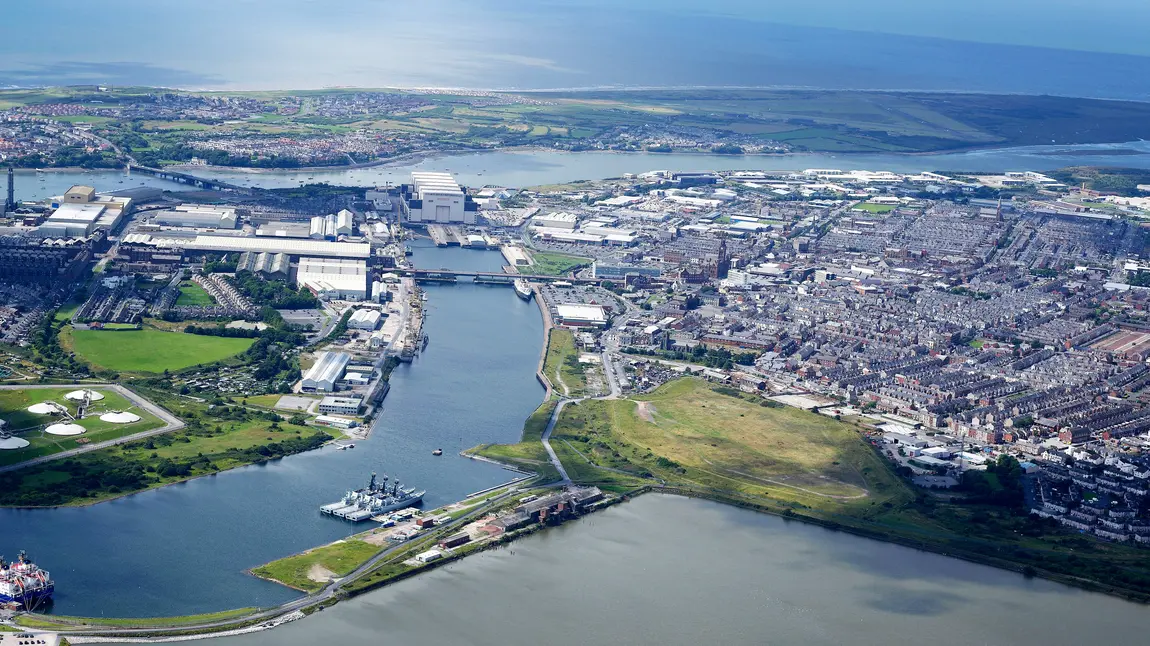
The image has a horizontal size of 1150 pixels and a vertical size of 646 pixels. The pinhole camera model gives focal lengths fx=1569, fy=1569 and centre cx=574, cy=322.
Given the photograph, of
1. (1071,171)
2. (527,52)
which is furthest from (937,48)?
(1071,171)

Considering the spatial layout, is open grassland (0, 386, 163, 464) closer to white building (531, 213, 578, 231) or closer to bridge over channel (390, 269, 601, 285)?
bridge over channel (390, 269, 601, 285)

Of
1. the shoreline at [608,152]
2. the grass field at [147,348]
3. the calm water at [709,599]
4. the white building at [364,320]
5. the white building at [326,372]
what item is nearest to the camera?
the calm water at [709,599]

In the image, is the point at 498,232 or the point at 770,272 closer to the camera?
the point at 770,272

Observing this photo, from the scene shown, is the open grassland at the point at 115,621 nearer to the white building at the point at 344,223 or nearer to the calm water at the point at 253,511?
the calm water at the point at 253,511

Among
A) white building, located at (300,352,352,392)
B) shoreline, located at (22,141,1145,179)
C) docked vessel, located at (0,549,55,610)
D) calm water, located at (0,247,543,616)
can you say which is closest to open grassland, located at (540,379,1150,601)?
calm water, located at (0,247,543,616)

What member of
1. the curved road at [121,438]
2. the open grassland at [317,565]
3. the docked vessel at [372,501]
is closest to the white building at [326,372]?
the curved road at [121,438]

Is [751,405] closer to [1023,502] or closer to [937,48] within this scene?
[1023,502]
